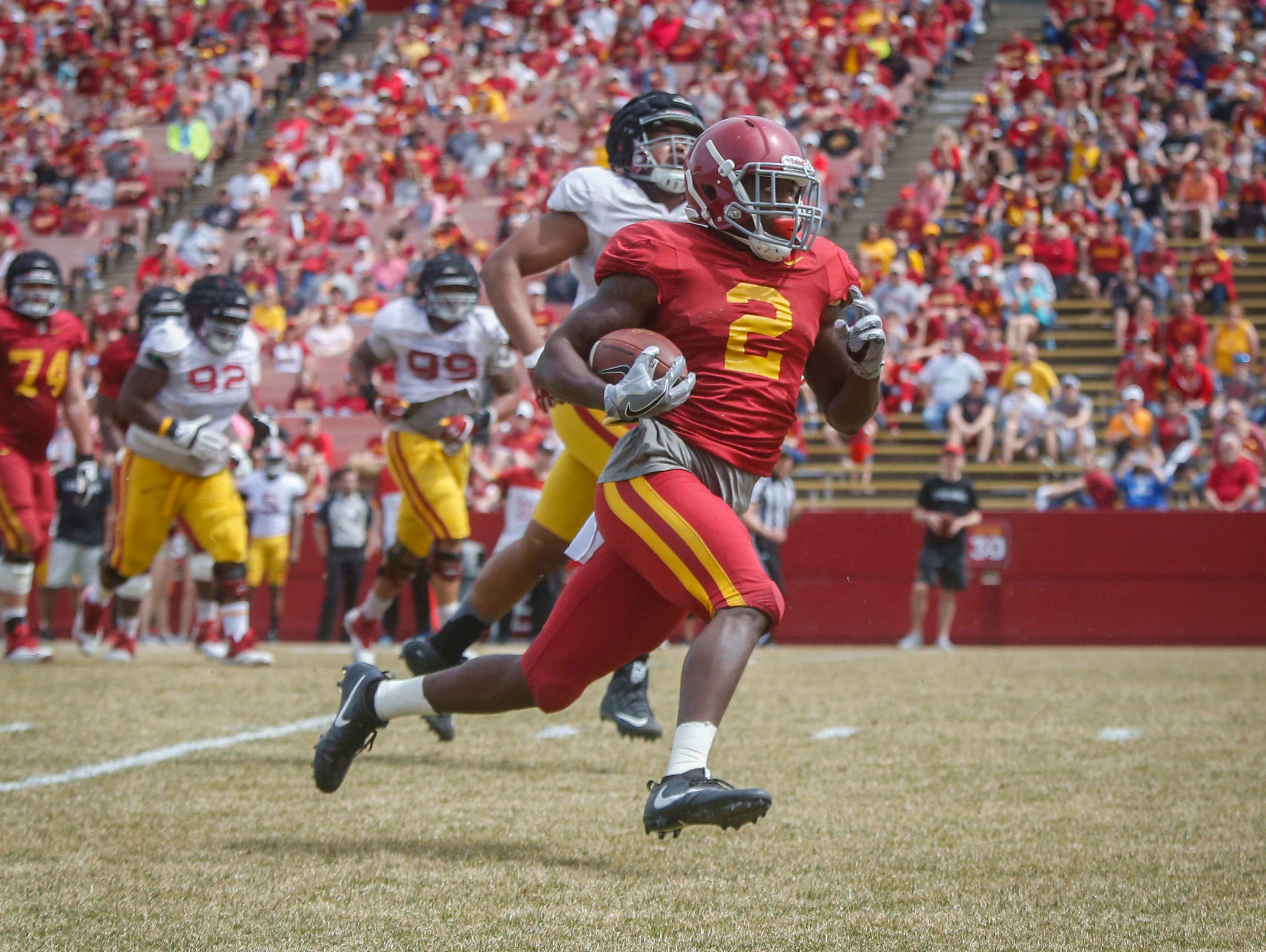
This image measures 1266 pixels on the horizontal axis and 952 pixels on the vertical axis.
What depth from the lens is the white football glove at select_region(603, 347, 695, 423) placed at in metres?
3.20

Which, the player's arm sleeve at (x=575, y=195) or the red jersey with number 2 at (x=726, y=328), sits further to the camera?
the player's arm sleeve at (x=575, y=195)

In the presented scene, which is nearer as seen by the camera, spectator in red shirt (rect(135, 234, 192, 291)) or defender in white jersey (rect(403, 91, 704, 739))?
defender in white jersey (rect(403, 91, 704, 739))

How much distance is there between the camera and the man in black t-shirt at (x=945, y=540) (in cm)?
1209

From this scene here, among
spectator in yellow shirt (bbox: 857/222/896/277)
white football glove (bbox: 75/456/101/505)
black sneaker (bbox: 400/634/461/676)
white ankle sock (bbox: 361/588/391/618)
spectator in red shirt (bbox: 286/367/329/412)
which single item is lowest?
spectator in red shirt (bbox: 286/367/329/412)

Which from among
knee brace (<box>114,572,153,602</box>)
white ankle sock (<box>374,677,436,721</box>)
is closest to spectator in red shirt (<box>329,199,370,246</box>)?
knee brace (<box>114,572,153,602</box>)

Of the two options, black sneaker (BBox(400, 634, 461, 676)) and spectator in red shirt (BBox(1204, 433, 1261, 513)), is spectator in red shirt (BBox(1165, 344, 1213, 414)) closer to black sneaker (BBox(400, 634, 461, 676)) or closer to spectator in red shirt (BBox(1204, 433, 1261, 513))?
spectator in red shirt (BBox(1204, 433, 1261, 513))

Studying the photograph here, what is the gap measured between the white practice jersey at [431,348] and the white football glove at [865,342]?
374 centimetres

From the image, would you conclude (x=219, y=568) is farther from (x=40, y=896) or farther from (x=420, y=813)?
(x=40, y=896)

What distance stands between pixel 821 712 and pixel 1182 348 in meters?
8.03

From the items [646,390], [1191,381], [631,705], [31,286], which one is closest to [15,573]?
[31,286]

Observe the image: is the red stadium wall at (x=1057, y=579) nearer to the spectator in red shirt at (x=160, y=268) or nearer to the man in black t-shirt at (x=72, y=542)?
the man in black t-shirt at (x=72, y=542)

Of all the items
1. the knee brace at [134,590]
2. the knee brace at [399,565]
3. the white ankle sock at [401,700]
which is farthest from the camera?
the knee brace at [134,590]

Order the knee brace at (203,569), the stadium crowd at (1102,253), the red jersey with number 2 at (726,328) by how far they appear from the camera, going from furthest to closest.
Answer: the stadium crowd at (1102,253) → the knee brace at (203,569) → the red jersey with number 2 at (726,328)

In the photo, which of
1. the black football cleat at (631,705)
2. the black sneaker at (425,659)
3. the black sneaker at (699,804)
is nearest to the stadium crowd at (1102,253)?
the black football cleat at (631,705)
